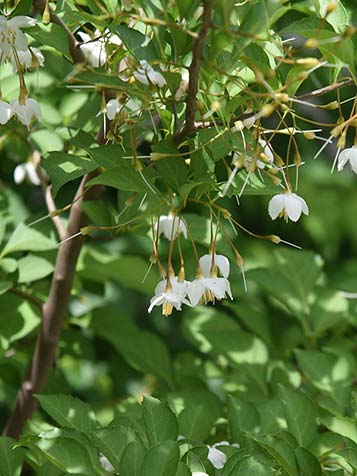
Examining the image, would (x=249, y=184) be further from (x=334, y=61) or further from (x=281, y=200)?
(x=334, y=61)

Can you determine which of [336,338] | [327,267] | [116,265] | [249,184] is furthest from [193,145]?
[327,267]

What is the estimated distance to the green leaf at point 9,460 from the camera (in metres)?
0.95

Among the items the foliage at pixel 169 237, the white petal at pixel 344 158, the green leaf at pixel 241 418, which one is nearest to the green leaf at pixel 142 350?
the foliage at pixel 169 237

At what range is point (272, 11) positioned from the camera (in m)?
0.74

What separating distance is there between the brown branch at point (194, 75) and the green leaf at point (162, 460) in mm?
289

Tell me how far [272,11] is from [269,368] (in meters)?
0.66

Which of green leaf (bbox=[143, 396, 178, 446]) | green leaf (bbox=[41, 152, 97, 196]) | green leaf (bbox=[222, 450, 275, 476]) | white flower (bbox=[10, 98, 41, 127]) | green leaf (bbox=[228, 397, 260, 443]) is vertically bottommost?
green leaf (bbox=[228, 397, 260, 443])

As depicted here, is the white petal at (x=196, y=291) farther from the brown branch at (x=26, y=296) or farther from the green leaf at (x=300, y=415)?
the brown branch at (x=26, y=296)

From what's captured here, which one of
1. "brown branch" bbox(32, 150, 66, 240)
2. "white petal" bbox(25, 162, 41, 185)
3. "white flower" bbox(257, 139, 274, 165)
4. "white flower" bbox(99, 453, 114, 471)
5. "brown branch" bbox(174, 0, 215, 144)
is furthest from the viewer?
"white petal" bbox(25, 162, 41, 185)

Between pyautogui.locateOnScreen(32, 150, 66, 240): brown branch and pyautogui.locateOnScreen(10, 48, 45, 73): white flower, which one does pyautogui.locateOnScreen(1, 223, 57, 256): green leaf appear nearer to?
pyautogui.locateOnScreen(32, 150, 66, 240): brown branch

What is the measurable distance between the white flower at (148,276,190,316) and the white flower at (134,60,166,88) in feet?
0.62

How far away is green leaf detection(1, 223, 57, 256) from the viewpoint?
1.21 metres

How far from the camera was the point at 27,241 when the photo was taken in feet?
4.00

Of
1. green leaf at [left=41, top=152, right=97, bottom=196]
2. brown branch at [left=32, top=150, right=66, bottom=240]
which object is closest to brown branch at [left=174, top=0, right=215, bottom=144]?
green leaf at [left=41, top=152, right=97, bottom=196]
